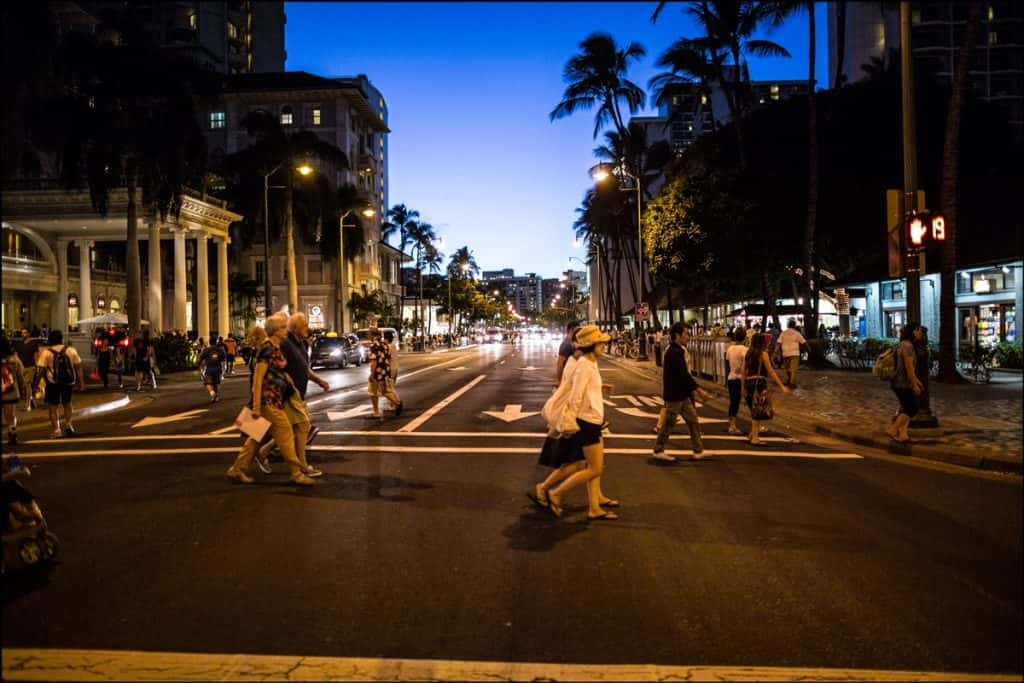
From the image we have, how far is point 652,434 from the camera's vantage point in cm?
1459

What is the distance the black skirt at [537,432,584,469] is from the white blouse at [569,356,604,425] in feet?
0.77

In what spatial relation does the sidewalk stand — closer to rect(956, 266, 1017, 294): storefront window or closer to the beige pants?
rect(956, 266, 1017, 294): storefront window

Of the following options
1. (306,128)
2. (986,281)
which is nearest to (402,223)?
(306,128)

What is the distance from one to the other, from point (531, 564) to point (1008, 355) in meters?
20.9

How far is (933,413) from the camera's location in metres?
15.3

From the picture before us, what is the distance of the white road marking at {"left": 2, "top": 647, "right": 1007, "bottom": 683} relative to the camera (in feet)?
14.2

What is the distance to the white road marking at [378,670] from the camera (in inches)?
171

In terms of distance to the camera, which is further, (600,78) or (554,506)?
(600,78)

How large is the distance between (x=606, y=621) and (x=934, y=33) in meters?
94.5

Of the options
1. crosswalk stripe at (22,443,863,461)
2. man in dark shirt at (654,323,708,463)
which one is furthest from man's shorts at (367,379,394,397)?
man in dark shirt at (654,323,708,463)

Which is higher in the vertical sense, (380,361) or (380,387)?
(380,361)

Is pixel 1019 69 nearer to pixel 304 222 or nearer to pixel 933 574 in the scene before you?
pixel 304 222

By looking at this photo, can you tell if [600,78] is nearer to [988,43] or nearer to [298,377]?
[298,377]

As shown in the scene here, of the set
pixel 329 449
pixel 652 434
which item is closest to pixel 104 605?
pixel 329 449
